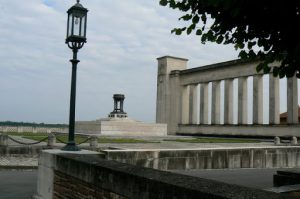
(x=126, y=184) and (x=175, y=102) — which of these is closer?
(x=126, y=184)

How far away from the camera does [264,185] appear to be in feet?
41.9

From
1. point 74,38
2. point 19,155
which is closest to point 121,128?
point 19,155

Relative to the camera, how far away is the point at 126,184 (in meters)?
5.62

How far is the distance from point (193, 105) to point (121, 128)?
1685 cm

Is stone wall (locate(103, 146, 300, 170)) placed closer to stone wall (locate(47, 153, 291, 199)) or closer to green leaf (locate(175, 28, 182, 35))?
stone wall (locate(47, 153, 291, 199))

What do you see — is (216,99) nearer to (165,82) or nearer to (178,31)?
(165,82)

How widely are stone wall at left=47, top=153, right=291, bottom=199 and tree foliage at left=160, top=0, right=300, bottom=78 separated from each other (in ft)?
8.59

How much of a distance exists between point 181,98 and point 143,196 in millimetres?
53578

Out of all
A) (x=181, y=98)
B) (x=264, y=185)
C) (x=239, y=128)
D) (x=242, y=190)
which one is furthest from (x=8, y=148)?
(x=181, y=98)

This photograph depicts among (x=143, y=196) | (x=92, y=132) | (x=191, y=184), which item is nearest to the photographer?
(x=191, y=184)

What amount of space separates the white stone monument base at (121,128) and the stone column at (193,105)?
1043 cm

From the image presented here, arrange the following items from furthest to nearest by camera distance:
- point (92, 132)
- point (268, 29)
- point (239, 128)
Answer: point (239, 128) < point (92, 132) < point (268, 29)

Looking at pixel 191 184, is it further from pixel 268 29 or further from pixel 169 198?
pixel 268 29

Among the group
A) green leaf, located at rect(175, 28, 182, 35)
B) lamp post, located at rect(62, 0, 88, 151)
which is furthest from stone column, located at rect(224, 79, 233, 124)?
green leaf, located at rect(175, 28, 182, 35)
